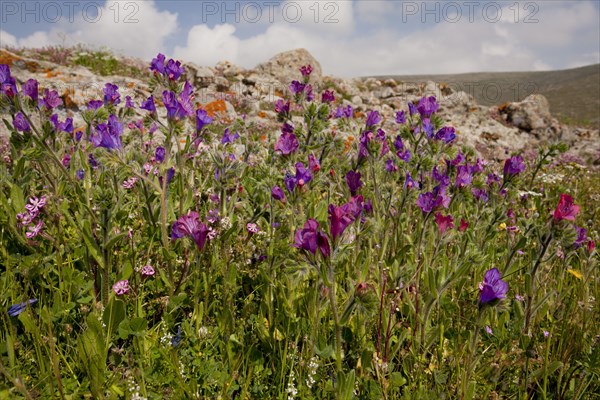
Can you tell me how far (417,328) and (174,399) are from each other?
56.6 inches

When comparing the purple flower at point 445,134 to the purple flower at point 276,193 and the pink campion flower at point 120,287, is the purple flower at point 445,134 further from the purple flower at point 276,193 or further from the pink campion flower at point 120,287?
the pink campion flower at point 120,287

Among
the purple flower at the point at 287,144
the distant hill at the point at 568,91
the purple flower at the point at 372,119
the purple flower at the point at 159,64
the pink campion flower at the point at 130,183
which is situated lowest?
the pink campion flower at the point at 130,183

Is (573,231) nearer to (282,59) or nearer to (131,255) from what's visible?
(131,255)

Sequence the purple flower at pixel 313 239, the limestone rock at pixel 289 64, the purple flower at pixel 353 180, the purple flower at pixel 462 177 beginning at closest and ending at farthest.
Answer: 1. the purple flower at pixel 313 239
2. the purple flower at pixel 353 180
3. the purple flower at pixel 462 177
4. the limestone rock at pixel 289 64

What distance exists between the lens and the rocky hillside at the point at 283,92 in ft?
28.5

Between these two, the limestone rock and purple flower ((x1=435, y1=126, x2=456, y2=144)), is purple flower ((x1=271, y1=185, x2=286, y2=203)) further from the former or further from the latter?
the limestone rock

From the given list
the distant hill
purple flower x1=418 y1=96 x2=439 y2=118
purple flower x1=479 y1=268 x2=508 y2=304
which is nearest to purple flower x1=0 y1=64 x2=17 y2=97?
purple flower x1=479 y1=268 x2=508 y2=304

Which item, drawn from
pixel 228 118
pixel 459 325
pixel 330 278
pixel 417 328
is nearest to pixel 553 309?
pixel 459 325

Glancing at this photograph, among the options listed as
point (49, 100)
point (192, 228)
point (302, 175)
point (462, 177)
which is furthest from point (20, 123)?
point (462, 177)

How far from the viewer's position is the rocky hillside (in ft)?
28.5

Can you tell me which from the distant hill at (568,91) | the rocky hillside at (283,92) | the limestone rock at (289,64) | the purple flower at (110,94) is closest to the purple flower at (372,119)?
the purple flower at (110,94)

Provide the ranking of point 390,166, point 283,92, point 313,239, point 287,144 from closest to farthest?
point 313,239, point 287,144, point 390,166, point 283,92

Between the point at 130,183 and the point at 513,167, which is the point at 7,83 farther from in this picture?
the point at 513,167

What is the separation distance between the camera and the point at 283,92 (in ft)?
46.7
